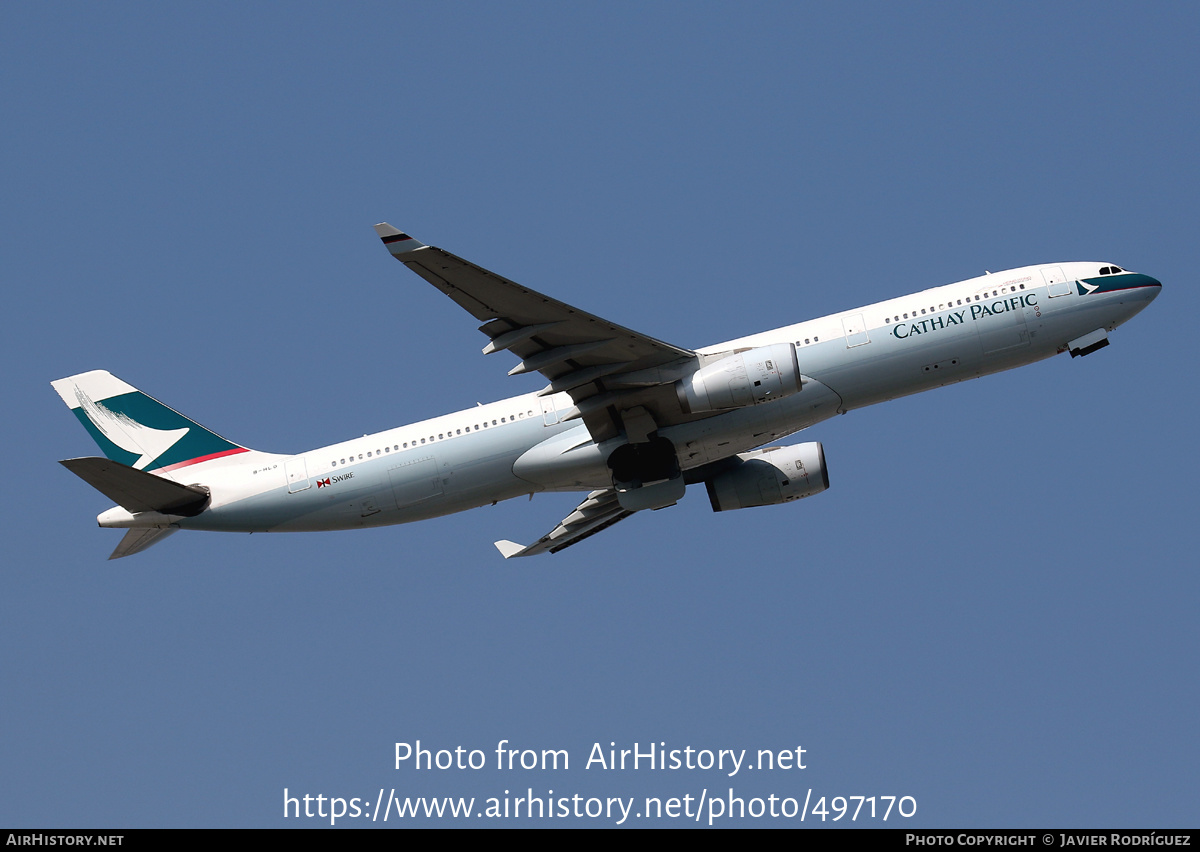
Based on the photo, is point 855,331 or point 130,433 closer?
point 855,331

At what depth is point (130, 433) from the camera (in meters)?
41.9

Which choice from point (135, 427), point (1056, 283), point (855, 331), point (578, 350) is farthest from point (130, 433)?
→ point (1056, 283)

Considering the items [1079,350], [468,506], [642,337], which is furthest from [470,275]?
[1079,350]

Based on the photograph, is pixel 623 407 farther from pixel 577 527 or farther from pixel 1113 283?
pixel 1113 283

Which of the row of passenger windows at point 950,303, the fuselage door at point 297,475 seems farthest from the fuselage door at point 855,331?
the fuselage door at point 297,475

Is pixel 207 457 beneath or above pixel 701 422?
above

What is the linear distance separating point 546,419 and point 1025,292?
15.1 metres

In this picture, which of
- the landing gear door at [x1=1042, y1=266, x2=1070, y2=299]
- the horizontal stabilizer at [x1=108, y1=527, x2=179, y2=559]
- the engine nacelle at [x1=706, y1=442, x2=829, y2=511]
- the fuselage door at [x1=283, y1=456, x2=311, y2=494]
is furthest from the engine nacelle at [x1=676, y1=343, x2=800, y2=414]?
the horizontal stabilizer at [x1=108, y1=527, x2=179, y2=559]

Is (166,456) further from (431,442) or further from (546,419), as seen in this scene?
(546,419)

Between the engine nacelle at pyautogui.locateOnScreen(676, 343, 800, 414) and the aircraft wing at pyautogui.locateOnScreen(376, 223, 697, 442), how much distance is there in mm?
969

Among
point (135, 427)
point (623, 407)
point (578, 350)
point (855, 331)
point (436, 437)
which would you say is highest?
point (855, 331)

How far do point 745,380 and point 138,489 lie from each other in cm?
1880

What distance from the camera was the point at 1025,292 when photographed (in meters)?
37.3

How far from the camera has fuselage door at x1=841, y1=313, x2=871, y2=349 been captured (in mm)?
36719
